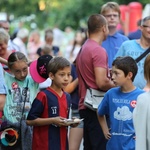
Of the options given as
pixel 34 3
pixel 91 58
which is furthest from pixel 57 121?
pixel 34 3

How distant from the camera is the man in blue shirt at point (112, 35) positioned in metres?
9.88

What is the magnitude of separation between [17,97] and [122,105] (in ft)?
4.45

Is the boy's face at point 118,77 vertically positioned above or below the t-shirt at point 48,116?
above

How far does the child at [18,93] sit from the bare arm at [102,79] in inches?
31.5

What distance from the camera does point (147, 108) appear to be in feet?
19.5

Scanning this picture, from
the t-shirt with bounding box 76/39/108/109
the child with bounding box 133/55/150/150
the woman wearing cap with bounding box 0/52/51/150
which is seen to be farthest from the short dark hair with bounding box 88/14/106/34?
the child with bounding box 133/55/150/150

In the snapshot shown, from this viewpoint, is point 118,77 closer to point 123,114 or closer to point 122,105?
point 122,105

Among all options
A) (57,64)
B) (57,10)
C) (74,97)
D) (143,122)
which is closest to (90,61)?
(57,64)

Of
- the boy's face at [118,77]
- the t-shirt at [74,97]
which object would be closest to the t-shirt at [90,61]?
the boy's face at [118,77]

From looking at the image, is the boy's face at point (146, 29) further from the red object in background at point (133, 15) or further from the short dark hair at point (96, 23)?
the red object in background at point (133, 15)

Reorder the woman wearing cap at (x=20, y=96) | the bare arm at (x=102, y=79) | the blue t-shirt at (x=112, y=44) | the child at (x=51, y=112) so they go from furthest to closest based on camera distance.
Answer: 1. the blue t-shirt at (x=112, y=44)
2. the bare arm at (x=102, y=79)
3. the woman wearing cap at (x=20, y=96)
4. the child at (x=51, y=112)

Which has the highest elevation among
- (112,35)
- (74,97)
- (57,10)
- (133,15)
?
(112,35)

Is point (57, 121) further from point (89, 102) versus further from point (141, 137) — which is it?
point (141, 137)

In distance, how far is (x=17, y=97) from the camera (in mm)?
8281
